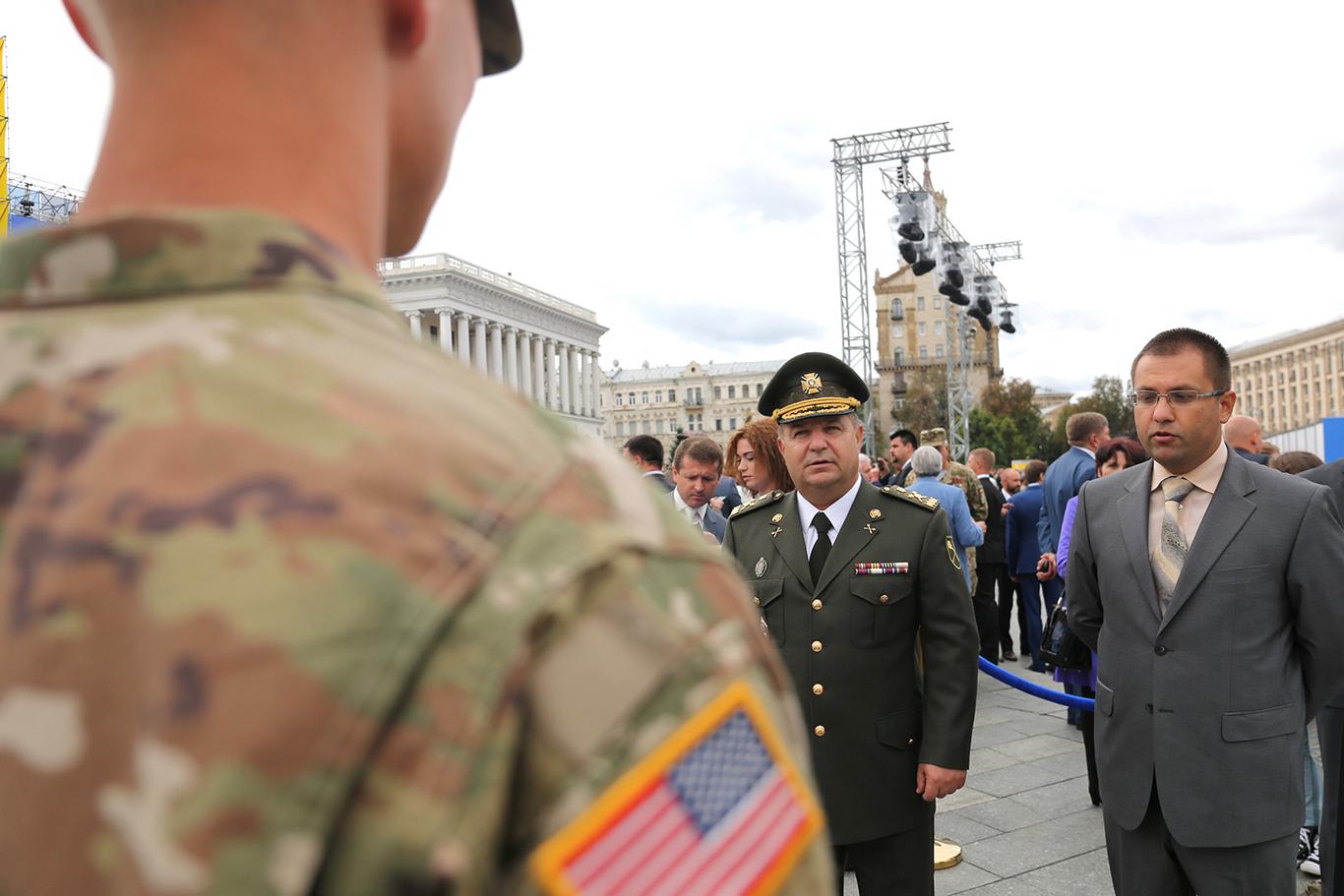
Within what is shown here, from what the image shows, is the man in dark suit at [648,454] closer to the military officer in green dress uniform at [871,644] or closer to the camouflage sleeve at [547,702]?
the military officer in green dress uniform at [871,644]

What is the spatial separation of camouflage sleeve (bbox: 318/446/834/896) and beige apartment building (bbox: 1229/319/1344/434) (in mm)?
106292

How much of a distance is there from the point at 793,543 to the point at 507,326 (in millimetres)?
76454

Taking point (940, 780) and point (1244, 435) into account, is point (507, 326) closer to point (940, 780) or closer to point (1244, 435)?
point (1244, 435)

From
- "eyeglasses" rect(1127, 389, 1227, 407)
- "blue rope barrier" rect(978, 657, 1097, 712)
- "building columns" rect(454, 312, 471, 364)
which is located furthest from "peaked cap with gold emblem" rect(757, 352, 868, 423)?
"building columns" rect(454, 312, 471, 364)

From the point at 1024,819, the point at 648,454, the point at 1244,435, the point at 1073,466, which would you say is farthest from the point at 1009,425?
the point at 1024,819

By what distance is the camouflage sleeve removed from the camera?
498mm

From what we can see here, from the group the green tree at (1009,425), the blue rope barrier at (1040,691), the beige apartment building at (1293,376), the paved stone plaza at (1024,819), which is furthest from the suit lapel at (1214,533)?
the beige apartment building at (1293,376)

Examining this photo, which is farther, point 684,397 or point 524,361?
point 684,397

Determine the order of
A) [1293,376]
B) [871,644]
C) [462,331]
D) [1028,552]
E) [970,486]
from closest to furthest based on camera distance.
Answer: [871,644] < [970,486] < [1028,552] < [462,331] < [1293,376]

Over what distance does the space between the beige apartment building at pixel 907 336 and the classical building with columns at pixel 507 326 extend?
27.1m

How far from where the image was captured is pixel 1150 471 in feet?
10.5

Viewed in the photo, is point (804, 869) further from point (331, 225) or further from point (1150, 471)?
point (1150, 471)

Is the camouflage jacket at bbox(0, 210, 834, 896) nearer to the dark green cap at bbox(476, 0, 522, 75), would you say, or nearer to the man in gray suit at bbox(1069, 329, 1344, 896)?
the dark green cap at bbox(476, 0, 522, 75)

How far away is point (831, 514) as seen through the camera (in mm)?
3400
